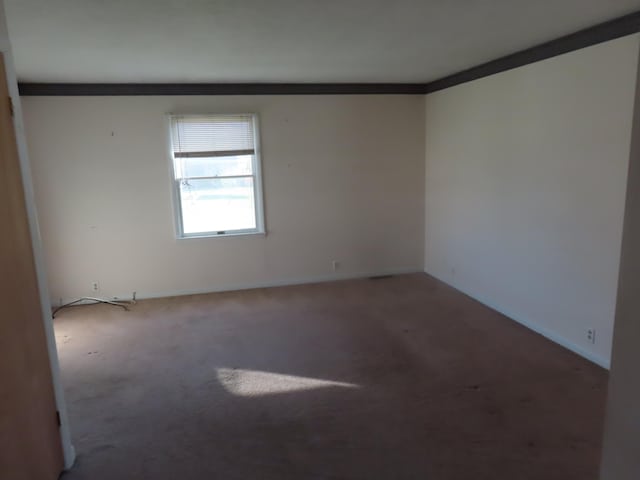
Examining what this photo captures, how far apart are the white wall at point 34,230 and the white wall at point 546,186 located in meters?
3.67

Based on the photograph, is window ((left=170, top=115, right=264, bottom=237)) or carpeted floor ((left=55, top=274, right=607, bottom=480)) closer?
carpeted floor ((left=55, top=274, right=607, bottom=480))

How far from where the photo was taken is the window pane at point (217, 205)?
17.6 feet

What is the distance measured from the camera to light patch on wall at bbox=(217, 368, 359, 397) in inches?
127

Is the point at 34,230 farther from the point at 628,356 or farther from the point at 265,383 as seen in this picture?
the point at 628,356

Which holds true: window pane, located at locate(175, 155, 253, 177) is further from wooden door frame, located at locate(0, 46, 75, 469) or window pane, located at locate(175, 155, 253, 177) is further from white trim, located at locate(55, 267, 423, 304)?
wooden door frame, located at locate(0, 46, 75, 469)

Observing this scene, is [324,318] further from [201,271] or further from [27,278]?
[27,278]

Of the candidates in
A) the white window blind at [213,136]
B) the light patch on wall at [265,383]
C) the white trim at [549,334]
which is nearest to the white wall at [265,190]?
the white window blind at [213,136]

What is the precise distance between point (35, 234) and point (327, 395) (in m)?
2.07

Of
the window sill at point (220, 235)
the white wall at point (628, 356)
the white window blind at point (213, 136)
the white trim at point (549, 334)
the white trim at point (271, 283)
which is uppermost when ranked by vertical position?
the white window blind at point (213, 136)

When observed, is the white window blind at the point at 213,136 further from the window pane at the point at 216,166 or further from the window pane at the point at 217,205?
the window pane at the point at 217,205

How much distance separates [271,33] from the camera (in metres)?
3.09

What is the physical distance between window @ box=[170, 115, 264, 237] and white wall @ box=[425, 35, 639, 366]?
2.42 meters

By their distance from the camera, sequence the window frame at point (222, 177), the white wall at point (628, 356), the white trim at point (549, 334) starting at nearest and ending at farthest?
the white wall at point (628, 356) → the white trim at point (549, 334) → the window frame at point (222, 177)

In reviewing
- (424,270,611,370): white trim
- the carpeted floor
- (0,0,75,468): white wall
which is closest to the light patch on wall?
the carpeted floor
